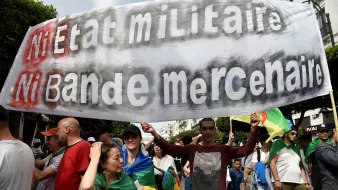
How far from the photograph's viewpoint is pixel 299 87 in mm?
3395

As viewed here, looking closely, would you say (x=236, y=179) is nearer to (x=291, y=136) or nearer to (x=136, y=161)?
(x=291, y=136)

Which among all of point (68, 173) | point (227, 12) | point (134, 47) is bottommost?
point (68, 173)

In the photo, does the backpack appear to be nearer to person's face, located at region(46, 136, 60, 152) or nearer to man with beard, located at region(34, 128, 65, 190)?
person's face, located at region(46, 136, 60, 152)

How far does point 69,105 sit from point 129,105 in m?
0.66

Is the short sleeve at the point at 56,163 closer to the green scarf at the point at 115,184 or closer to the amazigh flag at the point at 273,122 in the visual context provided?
the green scarf at the point at 115,184

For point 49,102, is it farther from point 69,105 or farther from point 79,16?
point 79,16

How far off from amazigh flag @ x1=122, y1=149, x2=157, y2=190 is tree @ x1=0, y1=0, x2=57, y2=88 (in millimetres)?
9503

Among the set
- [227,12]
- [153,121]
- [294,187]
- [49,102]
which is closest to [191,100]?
[153,121]

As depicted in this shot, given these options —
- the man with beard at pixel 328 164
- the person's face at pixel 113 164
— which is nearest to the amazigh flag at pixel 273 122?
the man with beard at pixel 328 164

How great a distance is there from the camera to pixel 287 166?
16.7ft

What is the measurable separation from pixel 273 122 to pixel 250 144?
8.90ft

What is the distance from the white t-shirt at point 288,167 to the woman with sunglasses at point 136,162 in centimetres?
222

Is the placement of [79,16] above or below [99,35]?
above

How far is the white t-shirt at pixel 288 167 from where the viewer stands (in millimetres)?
4992
